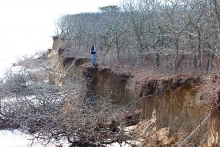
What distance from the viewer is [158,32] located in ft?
81.6

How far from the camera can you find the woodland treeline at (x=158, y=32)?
17.7 metres

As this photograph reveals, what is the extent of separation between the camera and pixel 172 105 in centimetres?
1480

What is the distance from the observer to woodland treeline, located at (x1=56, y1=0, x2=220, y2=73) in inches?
698

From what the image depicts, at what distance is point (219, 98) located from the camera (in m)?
11.1

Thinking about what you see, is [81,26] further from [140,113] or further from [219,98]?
[219,98]

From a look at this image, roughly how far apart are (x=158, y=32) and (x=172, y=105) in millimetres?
11467

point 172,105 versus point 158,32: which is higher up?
point 158,32

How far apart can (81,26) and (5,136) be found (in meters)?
25.3

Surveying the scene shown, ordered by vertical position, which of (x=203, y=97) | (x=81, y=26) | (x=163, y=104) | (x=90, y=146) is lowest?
(x=90, y=146)

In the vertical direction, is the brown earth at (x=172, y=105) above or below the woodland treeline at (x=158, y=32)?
below

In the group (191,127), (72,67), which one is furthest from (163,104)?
(72,67)

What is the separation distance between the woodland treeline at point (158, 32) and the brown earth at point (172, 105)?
233 centimetres

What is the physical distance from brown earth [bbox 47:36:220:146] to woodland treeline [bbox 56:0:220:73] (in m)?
2.33

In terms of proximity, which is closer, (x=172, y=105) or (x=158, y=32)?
(x=172, y=105)
